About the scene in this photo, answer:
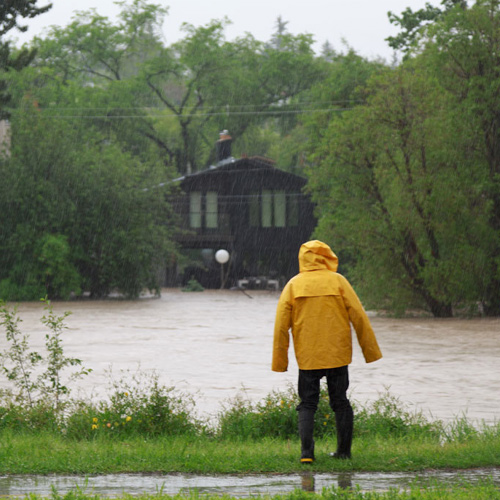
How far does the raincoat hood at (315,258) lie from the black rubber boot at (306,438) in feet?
3.87

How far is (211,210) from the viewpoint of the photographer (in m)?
63.8

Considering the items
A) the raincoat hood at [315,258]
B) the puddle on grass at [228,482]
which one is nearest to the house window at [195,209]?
the raincoat hood at [315,258]

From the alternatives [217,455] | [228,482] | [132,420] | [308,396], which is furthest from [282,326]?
[132,420]

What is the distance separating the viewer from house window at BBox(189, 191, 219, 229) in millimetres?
63688

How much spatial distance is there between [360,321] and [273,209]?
56.5 m

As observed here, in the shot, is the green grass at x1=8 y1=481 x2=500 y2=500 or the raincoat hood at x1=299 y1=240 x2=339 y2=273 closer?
the green grass at x1=8 y1=481 x2=500 y2=500

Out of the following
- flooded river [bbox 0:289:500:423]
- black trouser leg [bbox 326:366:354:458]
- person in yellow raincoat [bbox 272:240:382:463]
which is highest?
person in yellow raincoat [bbox 272:240:382:463]

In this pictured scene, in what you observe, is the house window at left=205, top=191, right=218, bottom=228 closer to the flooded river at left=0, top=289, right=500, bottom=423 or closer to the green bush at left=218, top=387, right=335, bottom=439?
the flooded river at left=0, top=289, right=500, bottom=423

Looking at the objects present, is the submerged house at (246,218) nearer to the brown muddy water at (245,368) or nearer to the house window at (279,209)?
the house window at (279,209)

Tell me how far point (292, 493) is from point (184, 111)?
236 feet

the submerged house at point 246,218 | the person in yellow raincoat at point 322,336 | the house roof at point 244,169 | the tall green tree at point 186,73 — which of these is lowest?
the person in yellow raincoat at point 322,336

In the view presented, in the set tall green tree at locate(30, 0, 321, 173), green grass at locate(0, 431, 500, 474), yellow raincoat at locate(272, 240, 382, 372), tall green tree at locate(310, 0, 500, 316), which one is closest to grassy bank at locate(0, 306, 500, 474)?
green grass at locate(0, 431, 500, 474)

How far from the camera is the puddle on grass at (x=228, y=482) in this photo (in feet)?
19.9

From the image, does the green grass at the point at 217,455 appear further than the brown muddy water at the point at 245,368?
Yes
